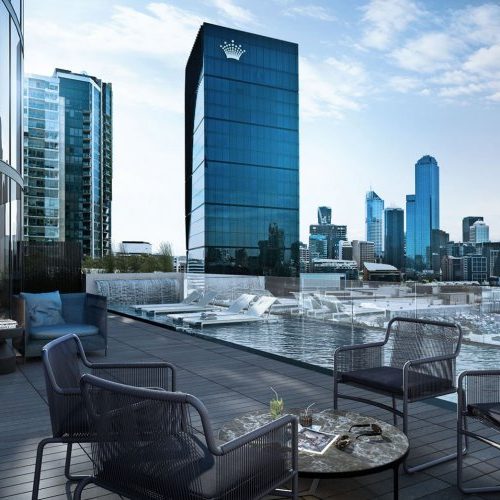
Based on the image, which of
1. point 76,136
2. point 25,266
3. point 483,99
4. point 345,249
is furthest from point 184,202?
point 25,266

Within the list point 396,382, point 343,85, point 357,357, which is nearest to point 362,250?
point 343,85

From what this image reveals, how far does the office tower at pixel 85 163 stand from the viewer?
7075 cm

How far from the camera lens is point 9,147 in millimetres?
7539

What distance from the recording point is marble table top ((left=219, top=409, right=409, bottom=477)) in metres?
2.08

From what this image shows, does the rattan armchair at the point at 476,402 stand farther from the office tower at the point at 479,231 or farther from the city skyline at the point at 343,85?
the office tower at the point at 479,231

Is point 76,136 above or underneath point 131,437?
above

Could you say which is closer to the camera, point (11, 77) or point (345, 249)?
point (11, 77)

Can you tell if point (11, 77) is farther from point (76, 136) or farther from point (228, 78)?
point (76, 136)

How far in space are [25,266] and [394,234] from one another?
1874 inches

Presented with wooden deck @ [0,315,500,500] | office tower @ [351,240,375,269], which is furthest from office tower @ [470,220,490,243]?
wooden deck @ [0,315,500,500]

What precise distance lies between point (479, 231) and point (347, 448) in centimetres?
3926

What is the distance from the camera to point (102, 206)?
7688 cm

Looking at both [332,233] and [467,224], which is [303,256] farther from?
[467,224]

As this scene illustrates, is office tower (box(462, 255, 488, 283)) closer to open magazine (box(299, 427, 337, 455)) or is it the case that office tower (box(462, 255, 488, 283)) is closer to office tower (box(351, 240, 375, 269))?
office tower (box(351, 240, 375, 269))
